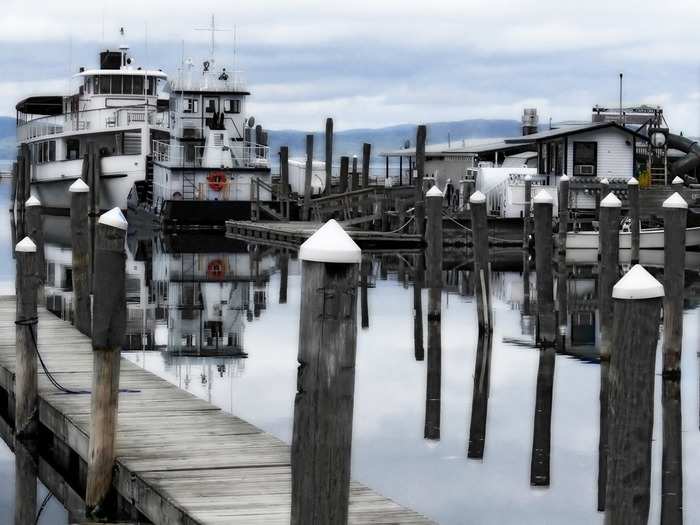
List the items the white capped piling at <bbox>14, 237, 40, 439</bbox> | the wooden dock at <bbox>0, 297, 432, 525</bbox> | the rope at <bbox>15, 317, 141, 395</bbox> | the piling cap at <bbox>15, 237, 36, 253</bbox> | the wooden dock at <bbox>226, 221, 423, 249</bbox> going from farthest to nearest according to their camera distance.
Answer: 1. the wooden dock at <bbox>226, 221, 423, 249</bbox>
2. the rope at <bbox>15, 317, 141, 395</bbox>
3. the white capped piling at <bbox>14, 237, 40, 439</bbox>
4. the piling cap at <bbox>15, 237, 36, 253</bbox>
5. the wooden dock at <bbox>0, 297, 432, 525</bbox>

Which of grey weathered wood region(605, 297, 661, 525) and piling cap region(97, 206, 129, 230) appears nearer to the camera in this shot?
grey weathered wood region(605, 297, 661, 525)

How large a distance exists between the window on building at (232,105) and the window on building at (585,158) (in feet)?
51.5

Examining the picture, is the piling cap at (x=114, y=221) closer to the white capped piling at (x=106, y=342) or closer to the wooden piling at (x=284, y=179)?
the white capped piling at (x=106, y=342)

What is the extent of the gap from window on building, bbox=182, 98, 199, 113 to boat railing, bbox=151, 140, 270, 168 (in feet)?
5.37

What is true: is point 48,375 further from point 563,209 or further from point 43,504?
point 563,209

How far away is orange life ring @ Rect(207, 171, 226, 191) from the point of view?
5269 cm

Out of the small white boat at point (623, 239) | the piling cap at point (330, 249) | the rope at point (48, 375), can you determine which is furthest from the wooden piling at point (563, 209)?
the piling cap at point (330, 249)

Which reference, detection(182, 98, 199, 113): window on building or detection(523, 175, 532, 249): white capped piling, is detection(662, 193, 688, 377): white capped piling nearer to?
detection(523, 175, 532, 249): white capped piling

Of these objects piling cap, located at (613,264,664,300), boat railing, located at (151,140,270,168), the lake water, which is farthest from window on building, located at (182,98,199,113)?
piling cap, located at (613,264,664,300)

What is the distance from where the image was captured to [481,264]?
22.6 m

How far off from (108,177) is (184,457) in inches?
1818

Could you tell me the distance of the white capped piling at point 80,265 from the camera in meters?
19.5

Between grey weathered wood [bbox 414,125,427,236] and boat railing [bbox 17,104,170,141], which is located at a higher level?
boat railing [bbox 17,104,170,141]

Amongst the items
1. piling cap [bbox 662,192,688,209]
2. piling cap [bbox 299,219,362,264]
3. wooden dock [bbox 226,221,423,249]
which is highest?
piling cap [bbox 662,192,688,209]
